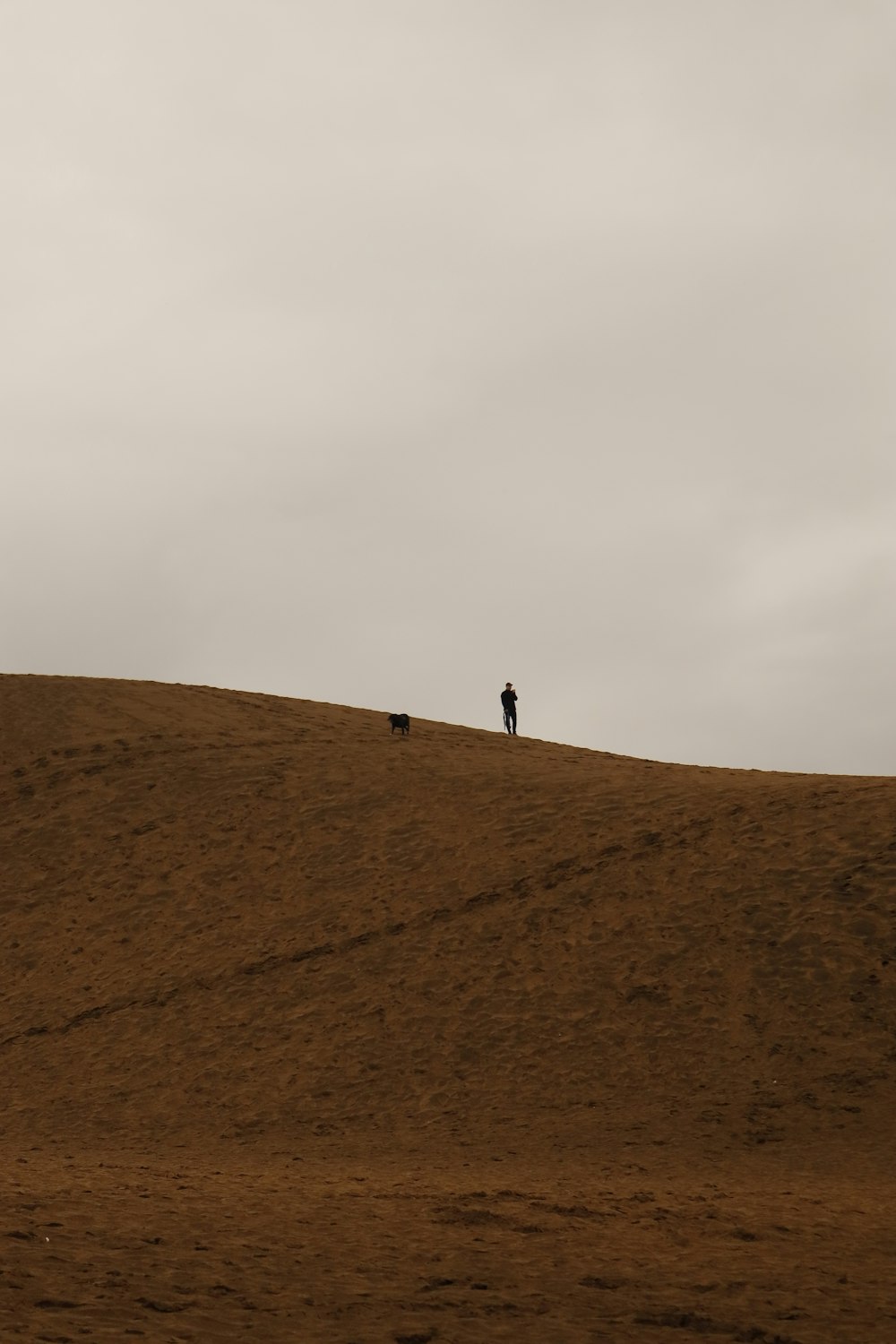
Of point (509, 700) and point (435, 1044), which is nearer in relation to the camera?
point (435, 1044)

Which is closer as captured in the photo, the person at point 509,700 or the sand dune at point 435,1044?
the sand dune at point 435,1044

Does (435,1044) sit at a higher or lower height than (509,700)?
lower

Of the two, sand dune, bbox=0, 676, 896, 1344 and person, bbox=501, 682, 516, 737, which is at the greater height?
person, bbox=501, 682, 516, 737

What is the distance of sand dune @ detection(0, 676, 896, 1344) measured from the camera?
9172 mm

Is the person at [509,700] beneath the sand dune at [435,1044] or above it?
above

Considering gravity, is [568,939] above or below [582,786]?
below

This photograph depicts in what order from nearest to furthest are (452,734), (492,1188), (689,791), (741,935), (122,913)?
(492,1188) → (741,935) → (122,913) → (689,791) → (452,734)

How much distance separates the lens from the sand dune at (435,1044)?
917 centimetres

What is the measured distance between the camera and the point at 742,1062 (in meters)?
16.8

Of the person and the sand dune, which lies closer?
the sand dune

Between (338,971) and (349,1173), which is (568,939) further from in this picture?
(349,1173)

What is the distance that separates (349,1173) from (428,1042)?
431 centimetres

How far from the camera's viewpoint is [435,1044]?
1789 centimetres

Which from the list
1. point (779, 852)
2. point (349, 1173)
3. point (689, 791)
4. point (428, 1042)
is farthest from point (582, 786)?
point (349, 1173)
